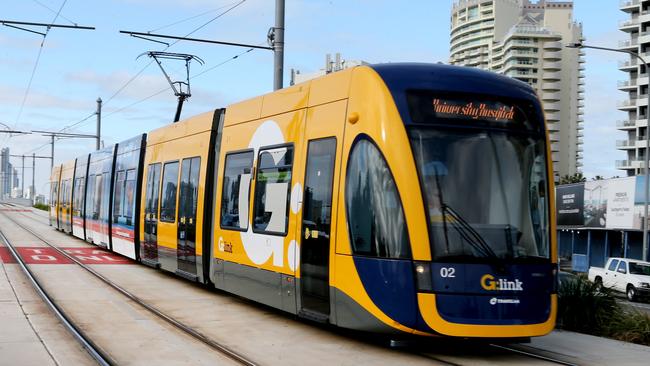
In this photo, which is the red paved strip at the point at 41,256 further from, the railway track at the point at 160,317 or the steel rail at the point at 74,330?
the steel rail at the point at 74,330

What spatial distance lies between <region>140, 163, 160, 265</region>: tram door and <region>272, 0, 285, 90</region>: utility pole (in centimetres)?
340

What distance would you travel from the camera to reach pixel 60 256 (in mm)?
24078

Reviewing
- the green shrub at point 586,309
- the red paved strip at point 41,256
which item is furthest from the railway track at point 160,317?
the green shrub at point 586,309

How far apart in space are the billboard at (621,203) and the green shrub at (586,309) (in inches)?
1154

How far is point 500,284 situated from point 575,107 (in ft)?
487

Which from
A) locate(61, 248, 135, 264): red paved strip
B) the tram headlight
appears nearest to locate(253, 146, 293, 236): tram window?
the tram headlight

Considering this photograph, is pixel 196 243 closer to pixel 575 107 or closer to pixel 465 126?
pixel 465 126

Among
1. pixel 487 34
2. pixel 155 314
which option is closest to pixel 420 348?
pixel 155 314

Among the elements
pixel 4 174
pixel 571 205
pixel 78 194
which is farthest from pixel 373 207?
pixel 4 174

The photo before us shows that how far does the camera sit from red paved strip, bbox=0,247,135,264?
22.2 meters

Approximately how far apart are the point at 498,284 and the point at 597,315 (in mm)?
4329

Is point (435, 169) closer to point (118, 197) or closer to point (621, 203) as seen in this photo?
point (118, 197)

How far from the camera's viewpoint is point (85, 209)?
29.2 m

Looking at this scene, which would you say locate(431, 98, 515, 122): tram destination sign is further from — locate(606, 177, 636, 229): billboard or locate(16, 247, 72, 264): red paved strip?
locate(606, 177, 636, 229): billboard
